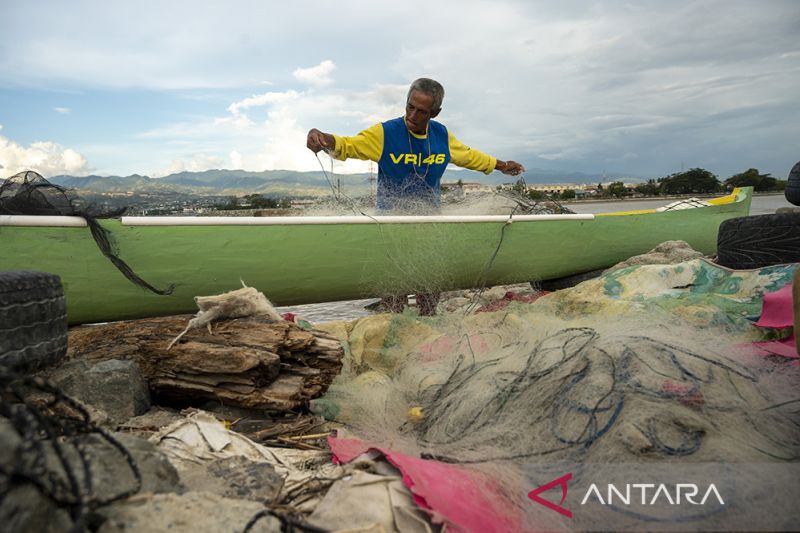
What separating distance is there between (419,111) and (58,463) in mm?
4328

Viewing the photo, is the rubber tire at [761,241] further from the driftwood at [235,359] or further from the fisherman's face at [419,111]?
the driftwood at [235,359]

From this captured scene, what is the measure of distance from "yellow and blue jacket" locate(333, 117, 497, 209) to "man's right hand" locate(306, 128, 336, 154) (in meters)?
0.12

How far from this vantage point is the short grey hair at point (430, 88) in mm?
5211

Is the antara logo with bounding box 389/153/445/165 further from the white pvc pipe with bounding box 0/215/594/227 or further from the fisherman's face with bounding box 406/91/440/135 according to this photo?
the white pvc pipe with bounding box 0/215/594/227

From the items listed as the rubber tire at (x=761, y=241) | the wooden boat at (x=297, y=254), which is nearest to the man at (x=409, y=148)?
the wooden boat at (x=297, y=254)

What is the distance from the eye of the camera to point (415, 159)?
5512 mm

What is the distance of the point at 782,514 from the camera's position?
1.74m

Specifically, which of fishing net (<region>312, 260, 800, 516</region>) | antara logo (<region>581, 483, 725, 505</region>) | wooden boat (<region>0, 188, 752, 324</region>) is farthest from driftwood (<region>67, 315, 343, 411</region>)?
antara logo (<region>581, 483, 725, 505</region>)

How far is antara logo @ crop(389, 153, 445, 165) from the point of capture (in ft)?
17.9

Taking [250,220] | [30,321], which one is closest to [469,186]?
[250,220]

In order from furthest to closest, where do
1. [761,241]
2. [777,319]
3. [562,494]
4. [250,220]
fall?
[761,241], [250,220], [777,319], [562,494]

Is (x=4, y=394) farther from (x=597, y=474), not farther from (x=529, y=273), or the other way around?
(x=529, y=273)

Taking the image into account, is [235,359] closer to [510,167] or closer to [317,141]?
[317,141]

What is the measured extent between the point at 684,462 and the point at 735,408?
41 cm
